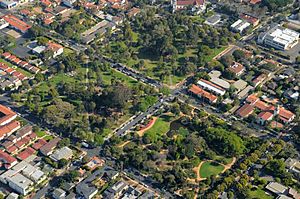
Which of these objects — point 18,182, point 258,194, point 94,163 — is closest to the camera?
point 18,182

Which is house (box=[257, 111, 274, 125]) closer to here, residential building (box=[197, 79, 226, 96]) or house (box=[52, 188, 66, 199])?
residential building (box=[197, 79, 226, 96])

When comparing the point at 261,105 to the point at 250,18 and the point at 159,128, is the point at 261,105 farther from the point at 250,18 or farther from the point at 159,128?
the point at 250,18

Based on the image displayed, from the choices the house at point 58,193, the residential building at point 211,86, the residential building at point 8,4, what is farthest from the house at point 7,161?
the residential building at point 8,4

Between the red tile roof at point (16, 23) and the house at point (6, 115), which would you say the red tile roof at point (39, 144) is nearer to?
the house at point (6, 115)

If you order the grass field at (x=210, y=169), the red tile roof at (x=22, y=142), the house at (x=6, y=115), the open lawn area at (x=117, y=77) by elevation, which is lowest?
the grass field at (x=210, y=169)

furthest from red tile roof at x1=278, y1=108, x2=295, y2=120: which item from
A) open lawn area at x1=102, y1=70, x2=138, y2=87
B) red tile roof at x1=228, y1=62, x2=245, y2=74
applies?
open lawn area at x1=102, y1=70, x2=138, y2=87

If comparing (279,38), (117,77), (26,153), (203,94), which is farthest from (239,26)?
(26,153)
